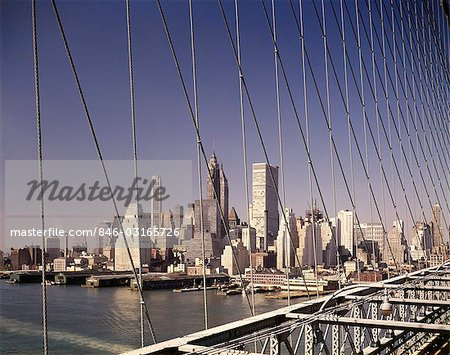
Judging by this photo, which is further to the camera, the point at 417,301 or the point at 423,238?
the point at 423,238

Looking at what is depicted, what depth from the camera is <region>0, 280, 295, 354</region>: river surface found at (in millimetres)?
15271

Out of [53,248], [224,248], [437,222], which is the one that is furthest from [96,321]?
[53,248]

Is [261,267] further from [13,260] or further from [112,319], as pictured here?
[112,319]

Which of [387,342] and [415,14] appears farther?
[415,14]

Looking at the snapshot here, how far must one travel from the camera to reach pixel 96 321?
1923cm

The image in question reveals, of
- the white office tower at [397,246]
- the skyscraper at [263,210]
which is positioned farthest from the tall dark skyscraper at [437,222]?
the skyscraper at [263,210]

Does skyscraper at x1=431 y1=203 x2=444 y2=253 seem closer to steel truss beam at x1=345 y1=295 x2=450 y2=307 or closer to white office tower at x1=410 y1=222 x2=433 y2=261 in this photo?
white office tower at x1=410 y1=222 x2=433 y2=261

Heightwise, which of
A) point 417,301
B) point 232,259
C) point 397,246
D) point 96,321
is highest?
point 417,301

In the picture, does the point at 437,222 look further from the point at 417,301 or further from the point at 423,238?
the point at 417,301

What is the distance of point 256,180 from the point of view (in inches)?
2019

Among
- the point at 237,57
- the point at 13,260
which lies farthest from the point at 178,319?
the point at 13,260

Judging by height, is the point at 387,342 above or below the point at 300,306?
below

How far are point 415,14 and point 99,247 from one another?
59257 mm

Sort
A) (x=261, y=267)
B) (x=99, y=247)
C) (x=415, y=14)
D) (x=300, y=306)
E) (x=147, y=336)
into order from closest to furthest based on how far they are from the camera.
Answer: (x=300, y=306) → (x=415, y=14) → (x=147, y=336) → (x=261, y=267) → (x=99, y=247)
